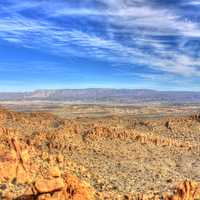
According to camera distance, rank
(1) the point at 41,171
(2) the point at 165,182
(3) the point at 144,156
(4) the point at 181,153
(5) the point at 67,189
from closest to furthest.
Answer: (5) the point at 67,189 → (1) the point at 41,171 → (2) the point at 165,182 → (3) the point at 144,156 → (4) the point at 181,153

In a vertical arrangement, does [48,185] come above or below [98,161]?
above

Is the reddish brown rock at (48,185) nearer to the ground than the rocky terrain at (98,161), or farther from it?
farther from it

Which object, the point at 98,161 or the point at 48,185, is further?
the point at 98,161

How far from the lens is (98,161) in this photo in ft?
215

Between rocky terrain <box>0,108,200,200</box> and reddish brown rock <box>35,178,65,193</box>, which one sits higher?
reddish brown rock <box>35,178,65,193</box>

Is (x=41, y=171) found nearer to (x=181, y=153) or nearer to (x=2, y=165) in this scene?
(x=2, y=165)

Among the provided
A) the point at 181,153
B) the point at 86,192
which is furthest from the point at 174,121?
the point at 86,192

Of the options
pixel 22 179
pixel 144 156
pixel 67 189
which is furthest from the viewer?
pixel 144 156

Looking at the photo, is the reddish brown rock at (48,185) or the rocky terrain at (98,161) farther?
the rocky terrain at (98,161)

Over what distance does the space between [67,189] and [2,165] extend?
13167 mm

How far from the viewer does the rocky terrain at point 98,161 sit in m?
36.5

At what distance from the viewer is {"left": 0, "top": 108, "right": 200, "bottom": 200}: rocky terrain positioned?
36.5m

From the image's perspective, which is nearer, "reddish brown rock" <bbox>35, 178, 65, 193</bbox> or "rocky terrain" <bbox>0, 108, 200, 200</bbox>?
"reddish brown rock" <bbox>35, 178, 65, 193</bbox>

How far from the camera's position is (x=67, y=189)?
33406mm
